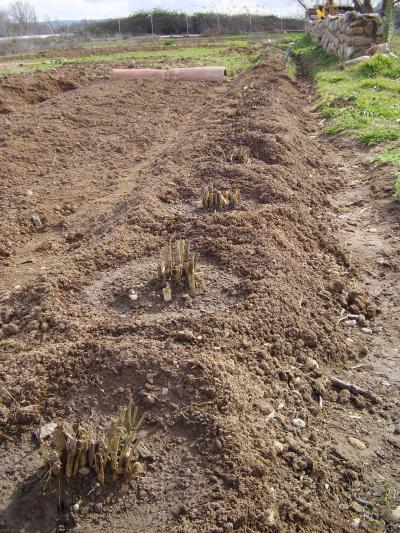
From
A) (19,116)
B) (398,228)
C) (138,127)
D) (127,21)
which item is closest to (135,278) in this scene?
(398,228)

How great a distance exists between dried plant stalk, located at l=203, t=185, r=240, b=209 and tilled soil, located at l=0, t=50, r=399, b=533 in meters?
0.12

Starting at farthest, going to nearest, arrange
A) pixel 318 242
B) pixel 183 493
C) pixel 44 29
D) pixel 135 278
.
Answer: pixel 44 29
pixel 318 242
pixel 135 278
pixel 183 493

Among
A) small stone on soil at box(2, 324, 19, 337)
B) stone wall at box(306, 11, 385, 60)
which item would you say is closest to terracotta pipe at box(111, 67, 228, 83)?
stone wall at box(306, 11, 385, 60)

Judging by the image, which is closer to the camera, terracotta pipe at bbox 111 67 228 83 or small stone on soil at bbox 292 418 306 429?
small stone on soil at bbox 292 418 306 429

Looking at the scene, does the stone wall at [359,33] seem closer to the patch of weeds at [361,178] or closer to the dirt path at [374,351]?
the patch of weeds at [361,178]

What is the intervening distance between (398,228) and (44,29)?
2094 inches

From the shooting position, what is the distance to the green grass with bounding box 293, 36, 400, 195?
7871 mm

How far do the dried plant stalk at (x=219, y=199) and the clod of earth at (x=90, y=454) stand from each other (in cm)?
321

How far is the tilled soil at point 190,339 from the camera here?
2520 millimetres

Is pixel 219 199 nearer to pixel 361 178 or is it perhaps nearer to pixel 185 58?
pixel 361 178

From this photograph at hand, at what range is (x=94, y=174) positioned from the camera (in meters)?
7.54

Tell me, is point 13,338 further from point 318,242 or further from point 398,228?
point 398,228

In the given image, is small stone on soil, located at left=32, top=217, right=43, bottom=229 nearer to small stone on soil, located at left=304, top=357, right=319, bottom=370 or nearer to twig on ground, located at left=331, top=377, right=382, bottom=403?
small stone on soil, located at left=304, top=357, right=319, bottom=370

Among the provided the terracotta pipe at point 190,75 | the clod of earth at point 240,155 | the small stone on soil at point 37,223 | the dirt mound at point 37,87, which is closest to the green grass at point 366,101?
the clod of earth at point 240,155
